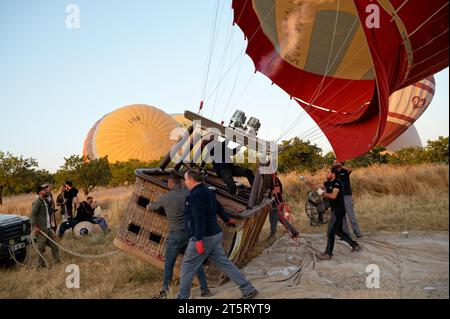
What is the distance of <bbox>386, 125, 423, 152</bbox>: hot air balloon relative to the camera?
1393 inches

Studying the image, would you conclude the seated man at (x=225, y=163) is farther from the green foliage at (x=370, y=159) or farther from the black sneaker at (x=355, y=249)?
the green foliage at (x=370, y=159)

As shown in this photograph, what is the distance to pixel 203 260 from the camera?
443 cm

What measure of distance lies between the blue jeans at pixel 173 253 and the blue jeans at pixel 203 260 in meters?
0.35

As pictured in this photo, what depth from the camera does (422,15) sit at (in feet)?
22.2

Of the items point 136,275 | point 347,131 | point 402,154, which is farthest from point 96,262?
point 402,154

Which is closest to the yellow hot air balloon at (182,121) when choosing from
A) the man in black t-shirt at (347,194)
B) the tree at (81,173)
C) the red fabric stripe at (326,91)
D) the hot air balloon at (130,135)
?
the hot air balloon at (130,135)

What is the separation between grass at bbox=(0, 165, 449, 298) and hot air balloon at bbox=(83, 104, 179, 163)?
1607 cm

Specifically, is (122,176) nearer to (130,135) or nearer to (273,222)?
(130,135)

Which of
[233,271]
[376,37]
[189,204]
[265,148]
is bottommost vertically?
[233,271]

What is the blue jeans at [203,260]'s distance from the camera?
14.4ft

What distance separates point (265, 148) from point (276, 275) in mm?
1688

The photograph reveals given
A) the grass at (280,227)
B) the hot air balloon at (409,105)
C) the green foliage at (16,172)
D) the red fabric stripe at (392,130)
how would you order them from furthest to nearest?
1. the green foliage at (16,172)
2. the red fabric stripe at (392,130)
3. the hot air balloon at (409,105)
4. the grass at (280,227)

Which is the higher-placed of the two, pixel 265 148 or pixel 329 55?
pixel 329 55
